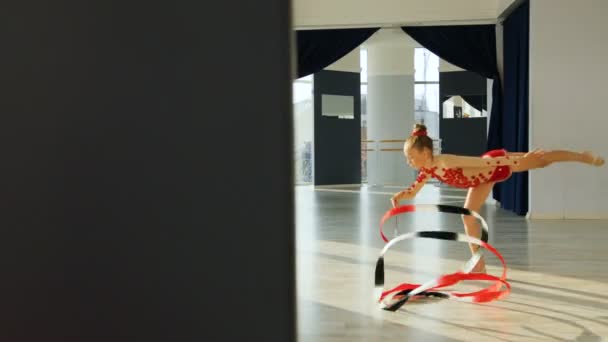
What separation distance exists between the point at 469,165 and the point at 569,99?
396 cm

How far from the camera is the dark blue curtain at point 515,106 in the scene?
682cm

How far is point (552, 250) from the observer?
14.3ft

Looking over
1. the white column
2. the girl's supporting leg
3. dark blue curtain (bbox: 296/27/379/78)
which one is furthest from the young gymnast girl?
the white column

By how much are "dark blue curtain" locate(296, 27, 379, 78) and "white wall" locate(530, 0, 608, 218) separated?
2.68 metres

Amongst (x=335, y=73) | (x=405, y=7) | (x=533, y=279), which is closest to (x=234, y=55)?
(x=533, y=279)

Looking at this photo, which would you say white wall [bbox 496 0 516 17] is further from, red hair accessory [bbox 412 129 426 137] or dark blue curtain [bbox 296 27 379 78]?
red hair accessory [bbox 412 129 426 137]

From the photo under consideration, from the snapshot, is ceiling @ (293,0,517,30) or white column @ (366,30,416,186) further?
white column @ (366,30,416,186)

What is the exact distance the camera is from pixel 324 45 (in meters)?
8.57

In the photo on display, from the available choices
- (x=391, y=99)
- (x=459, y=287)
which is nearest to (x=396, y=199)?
(x=459, y=287)

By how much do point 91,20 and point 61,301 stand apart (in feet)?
0.65

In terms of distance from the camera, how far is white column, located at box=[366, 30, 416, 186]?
43.9 feet

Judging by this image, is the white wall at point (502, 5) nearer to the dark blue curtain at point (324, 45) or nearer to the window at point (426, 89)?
the dark blue curtain at point (324, 45)

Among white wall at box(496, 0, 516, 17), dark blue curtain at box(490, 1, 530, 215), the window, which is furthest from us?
the window

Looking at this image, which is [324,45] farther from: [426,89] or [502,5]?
[426,89]
